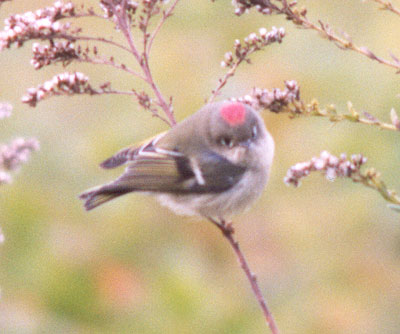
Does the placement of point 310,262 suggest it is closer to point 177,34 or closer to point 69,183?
point 69,183

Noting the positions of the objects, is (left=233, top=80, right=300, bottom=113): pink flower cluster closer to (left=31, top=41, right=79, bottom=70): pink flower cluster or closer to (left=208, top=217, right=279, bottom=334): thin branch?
(left=208, top=217, right=279, bottom=334): thin branch

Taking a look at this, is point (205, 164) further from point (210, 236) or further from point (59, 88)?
point (210, 236)

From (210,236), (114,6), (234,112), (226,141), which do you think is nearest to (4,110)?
(114,6)

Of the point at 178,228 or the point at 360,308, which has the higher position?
the point at 178,228

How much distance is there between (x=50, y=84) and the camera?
2104mm

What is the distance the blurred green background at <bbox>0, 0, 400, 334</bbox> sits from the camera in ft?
10.1

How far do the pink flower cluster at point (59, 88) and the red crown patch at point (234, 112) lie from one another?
389mm

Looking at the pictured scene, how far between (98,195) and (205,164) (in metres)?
0.38

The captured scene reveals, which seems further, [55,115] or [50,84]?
[55,115]

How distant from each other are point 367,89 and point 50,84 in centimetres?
222

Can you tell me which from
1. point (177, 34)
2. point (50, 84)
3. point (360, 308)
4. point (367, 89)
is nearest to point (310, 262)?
point (360, 308)

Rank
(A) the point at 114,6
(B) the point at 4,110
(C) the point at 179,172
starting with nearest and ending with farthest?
1. (B) the point at 4,110
2. (A) the point at 114,6
3. (C) the point at 179,172

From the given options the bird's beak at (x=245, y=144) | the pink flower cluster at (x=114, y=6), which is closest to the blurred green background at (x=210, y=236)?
the bird's beak at (x=245, y=144)

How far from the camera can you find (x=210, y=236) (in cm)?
353
